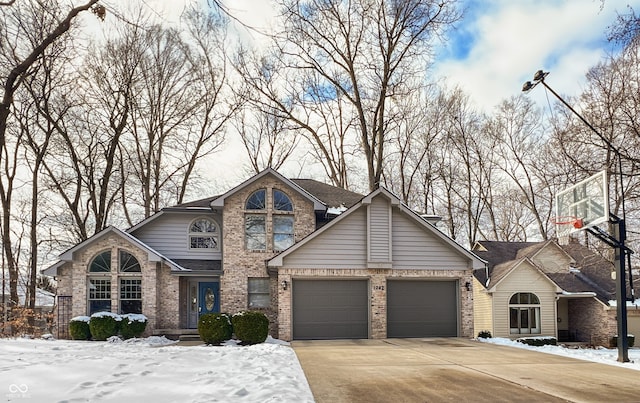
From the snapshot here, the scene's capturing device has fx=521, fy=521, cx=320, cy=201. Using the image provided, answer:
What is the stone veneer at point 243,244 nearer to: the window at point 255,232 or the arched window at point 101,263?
the window at point 255,232

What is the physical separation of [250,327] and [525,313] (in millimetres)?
Result: 13524

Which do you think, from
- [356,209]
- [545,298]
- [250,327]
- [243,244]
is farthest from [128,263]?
[545,298]

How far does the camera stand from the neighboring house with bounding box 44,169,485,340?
18.1m

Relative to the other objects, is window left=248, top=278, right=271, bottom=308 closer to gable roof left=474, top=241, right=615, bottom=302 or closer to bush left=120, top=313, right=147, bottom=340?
bush left=120, top=313, right=147, bottom=340

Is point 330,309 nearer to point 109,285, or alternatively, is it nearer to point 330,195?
point 330,195

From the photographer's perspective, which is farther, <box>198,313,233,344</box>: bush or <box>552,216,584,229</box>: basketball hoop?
<box>198,313,233,344</box>: bush

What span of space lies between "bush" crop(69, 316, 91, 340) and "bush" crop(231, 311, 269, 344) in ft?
16.8

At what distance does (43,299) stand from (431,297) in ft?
94.4

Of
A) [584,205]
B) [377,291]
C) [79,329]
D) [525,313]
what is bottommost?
[525,313]

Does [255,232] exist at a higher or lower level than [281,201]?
lower

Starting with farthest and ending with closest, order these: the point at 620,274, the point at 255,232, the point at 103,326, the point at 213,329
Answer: the point at 255,232, the point at 103,326, the point at 213,329, the point at 620,274

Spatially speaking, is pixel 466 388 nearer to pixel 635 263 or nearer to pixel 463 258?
pixel 463 258

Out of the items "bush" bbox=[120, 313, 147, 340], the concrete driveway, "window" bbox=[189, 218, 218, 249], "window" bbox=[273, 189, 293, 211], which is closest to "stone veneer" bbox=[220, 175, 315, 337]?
"window" bbox=[273, 189, 293, 211]

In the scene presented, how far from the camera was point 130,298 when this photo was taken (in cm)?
1828
